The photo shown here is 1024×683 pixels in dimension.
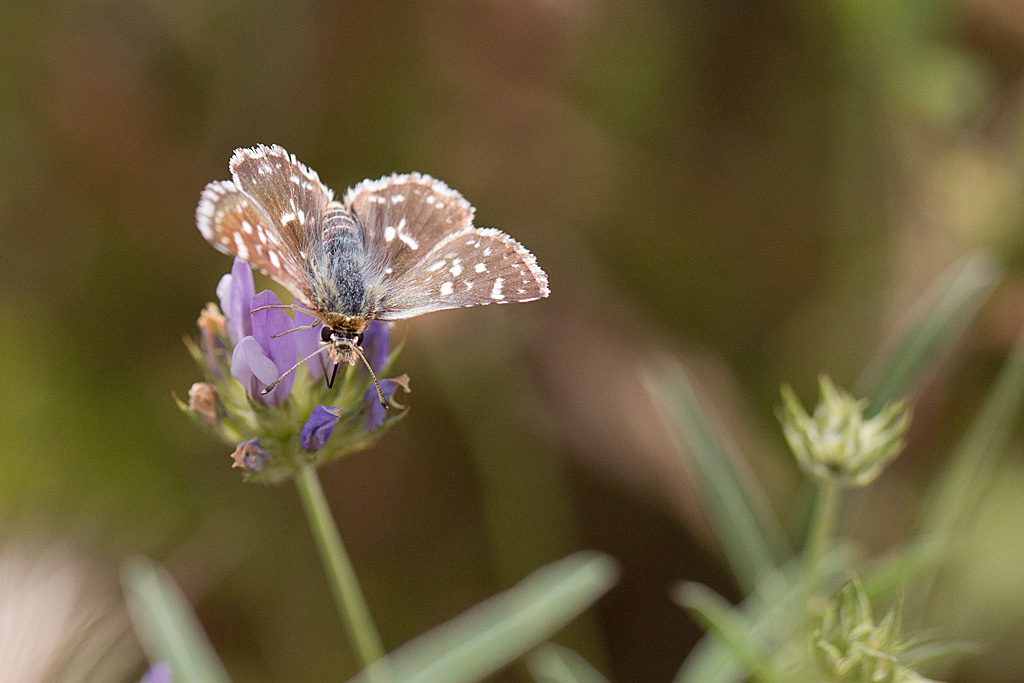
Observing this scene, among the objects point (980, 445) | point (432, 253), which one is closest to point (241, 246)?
point (432, 253)

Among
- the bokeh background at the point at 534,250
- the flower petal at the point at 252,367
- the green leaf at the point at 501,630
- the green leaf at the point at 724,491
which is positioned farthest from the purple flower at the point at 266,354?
the bokeh background at the point at 534,250

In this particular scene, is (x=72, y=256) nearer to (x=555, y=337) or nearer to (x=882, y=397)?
(x=555, y=337)

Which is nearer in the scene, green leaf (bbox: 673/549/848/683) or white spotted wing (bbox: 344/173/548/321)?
white spotted wing (bbox: 344/173/548/321)

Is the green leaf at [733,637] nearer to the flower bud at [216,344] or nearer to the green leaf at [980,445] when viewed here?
the green leaf at [980,445]

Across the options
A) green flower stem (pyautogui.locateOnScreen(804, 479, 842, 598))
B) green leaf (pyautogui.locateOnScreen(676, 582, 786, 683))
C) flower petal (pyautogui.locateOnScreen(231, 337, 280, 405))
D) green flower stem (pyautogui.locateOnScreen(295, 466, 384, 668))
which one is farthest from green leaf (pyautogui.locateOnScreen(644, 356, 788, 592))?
flower petal (pyautogui.locateOnScreen(231, 337, 280, 405))

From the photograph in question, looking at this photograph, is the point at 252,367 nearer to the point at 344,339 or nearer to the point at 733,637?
the point at 344,339

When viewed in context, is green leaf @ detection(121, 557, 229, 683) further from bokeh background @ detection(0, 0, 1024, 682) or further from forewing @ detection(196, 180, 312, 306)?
forewing @ detection(196, 180, 312, 306)

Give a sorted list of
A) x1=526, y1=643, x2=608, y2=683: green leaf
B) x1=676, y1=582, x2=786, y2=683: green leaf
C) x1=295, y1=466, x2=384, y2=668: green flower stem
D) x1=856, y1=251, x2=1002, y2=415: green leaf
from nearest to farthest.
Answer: x1=295, y1=466, x2=384, y2=668: green flower stem < x1=676, y1=582, x2=786, y2=683: green leaf < x1=526, y1=643, x2=608, y2=683: green leaf < x1=856, y1=251, x2=1002, y2=415: green leaf
